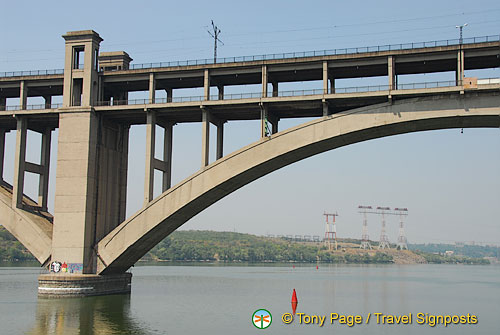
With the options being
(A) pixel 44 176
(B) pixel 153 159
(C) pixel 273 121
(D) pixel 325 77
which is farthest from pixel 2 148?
(D) pixel 325 77

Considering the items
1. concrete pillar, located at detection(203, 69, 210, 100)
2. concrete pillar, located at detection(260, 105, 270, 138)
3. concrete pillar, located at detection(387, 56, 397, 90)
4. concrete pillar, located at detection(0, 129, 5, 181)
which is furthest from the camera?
concrete pillar, located at detection(0, 129, 5, 181)

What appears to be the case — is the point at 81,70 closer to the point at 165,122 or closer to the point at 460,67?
the point at 165,122

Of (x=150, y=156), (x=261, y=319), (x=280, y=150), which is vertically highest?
(x=280, y=150)

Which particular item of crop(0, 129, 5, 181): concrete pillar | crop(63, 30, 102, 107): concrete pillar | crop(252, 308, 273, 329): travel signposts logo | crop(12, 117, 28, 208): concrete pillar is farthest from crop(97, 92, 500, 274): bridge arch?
crop(0, 129, 5, 181): concrete pillar

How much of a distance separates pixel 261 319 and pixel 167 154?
15760 millimetres

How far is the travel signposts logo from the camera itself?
3272 centimetres

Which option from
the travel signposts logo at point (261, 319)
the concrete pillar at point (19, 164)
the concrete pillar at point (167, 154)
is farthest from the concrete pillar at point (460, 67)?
the concrete pillar at point (19, 164)

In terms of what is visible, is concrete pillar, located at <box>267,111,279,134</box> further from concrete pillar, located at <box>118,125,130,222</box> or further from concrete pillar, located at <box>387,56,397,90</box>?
concrete pillar, located at <box>118,125,130,222</box>

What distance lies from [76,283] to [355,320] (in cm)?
1903

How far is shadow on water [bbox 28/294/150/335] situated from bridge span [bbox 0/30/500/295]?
1389 mm

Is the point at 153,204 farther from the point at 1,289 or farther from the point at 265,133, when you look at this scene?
the point at 1,289

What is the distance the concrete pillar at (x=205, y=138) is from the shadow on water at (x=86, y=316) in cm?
1116

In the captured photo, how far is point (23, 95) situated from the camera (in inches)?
1825

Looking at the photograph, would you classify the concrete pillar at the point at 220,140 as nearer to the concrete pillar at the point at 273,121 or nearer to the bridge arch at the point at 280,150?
the bridge arch at the point at 280,150
